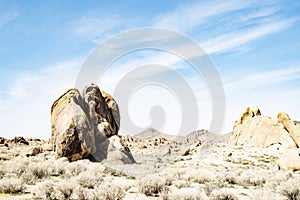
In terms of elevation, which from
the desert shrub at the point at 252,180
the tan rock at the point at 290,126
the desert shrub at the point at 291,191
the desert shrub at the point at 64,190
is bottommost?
the desert shrub at the point at 291,191

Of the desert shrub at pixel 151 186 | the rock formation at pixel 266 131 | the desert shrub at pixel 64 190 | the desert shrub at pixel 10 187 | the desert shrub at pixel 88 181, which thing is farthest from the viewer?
the rock formation at pixel 266 131

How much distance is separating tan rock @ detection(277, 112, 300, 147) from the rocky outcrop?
75.0 feet

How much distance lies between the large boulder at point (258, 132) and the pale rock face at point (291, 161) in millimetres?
17176

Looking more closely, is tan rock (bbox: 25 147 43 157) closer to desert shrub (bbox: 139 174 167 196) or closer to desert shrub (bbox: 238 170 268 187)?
desert shrub (bbox: 139 174 167 196)

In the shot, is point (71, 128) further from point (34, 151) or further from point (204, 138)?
point (204, 138)

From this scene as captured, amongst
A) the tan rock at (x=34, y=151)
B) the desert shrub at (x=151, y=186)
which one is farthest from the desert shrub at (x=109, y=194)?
the tan rock at (x=34, y=151)

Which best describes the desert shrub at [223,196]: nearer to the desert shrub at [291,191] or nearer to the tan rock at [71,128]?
the desert shrub at [291,191]

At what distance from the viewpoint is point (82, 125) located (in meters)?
23.0

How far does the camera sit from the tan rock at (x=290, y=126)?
122 feet

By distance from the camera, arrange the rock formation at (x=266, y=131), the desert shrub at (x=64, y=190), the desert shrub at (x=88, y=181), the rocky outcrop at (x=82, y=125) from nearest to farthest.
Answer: the desert shrub at (x=64, y=190) → the desert shrub at (x=88, y=181) → the rocky outcrop at (x=82, y=125) → the rock formation at (x=266, y=131)

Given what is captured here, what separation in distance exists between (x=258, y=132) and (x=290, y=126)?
6231mm

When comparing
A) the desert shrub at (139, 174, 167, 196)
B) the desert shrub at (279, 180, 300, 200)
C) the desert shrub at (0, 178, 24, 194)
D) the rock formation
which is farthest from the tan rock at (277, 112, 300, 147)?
the desert shrub at (0, 178, 24, 194)

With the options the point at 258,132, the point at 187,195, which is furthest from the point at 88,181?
the point at 258,132

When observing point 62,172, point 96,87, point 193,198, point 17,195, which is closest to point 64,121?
point 96,87
